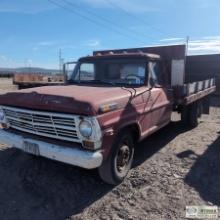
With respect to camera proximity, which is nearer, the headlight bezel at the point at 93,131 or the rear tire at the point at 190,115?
the headlight bezel at the point at 93,131

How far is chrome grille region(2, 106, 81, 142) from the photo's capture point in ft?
12.2

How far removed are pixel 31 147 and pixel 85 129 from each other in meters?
1.04

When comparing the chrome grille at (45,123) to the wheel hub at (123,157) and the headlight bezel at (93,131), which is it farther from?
the wheel hub at (123,157)

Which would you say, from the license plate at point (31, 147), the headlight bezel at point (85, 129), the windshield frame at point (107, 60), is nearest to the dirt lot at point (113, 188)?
the license plate at point (31, 147)

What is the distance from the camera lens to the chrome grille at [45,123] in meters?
3.73

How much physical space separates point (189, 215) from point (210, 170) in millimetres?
1607

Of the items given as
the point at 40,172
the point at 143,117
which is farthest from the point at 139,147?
the point at 40,172

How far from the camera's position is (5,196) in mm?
4008

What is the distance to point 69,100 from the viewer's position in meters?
3.70

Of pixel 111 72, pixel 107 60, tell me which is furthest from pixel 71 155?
pixel 107 60

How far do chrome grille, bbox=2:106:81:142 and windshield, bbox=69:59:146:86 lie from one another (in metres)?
1.68

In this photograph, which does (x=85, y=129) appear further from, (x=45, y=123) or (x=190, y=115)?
(x=190, y=115)

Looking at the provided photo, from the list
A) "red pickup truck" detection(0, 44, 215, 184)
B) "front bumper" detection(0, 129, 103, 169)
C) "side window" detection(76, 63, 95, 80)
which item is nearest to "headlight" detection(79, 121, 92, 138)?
"red pickup truck" detection(0, 44, 215, 184)

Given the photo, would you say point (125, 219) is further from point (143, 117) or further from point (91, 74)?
point (91, 74)
